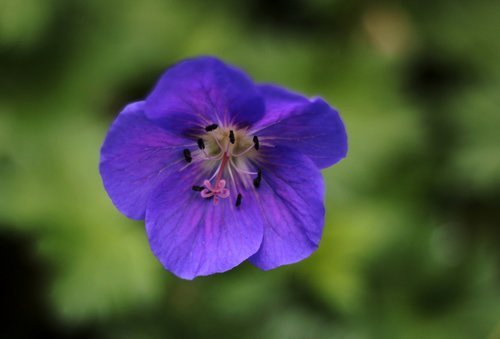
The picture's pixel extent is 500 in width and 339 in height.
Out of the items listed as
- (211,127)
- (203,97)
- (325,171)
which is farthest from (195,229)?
(325,171)

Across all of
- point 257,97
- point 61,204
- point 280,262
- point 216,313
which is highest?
point 257,97

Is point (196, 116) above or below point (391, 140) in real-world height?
above

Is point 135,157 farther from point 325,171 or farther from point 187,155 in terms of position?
point 325,171

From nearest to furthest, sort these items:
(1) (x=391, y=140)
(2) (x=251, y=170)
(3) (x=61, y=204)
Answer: (2) (x=251, y=170) < (3) (x=61, y=204) < (1) (x=391, y=140)

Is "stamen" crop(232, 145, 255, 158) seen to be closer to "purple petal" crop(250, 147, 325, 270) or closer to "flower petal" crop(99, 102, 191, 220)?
"purple petal" crop(250, 147, 325, 270)

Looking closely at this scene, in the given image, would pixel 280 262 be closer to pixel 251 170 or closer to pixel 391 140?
pixel 251 170

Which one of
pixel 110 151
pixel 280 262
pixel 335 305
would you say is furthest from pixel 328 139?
pixel 335 305

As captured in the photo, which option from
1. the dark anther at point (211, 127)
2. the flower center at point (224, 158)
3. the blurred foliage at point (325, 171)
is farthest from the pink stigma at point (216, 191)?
the blurred foliage at point (325, 171)
